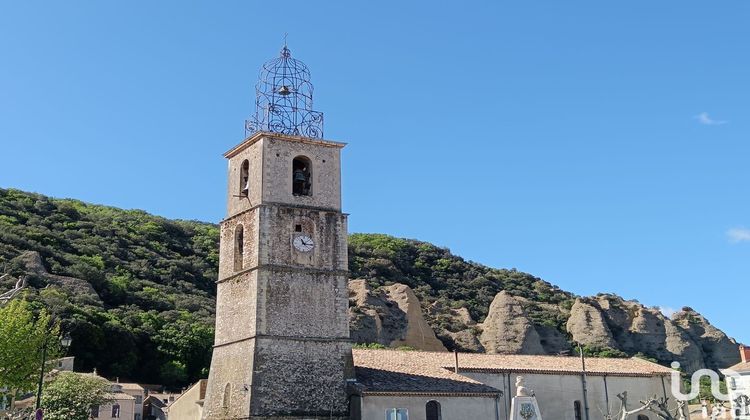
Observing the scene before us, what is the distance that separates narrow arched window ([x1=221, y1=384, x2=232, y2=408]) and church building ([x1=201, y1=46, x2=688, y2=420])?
46 millimetres

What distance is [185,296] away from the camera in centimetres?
8569

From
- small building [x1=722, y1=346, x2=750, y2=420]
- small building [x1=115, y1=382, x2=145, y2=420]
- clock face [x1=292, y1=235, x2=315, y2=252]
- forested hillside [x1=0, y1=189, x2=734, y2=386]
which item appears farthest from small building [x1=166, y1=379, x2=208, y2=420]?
small building [x1=722, y1=346, x2=750, y2=420]

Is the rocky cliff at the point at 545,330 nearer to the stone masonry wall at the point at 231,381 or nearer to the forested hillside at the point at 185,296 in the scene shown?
the forested hillside at the point at 185,296

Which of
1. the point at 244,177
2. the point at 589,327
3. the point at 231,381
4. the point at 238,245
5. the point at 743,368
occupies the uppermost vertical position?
the point at 244,177

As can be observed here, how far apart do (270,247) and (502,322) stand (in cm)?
4634

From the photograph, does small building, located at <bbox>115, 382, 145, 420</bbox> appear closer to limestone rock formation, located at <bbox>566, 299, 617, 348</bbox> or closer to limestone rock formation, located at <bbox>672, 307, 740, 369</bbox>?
limestone rock formation, located at <bbox>566, 299, 617, 348</bbox>

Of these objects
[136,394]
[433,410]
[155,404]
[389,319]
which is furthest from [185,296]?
[433,410]

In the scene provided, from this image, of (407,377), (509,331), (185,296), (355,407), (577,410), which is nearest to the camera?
(355,407)

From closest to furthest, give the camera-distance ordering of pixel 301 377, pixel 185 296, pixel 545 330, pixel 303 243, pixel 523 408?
1. pixel 523 408
2. pixel 301 377
3. pixel 303 243
4. pixel 545 330
5. pixel 185 296

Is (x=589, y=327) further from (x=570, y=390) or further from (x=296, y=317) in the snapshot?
(x=296, y=317)

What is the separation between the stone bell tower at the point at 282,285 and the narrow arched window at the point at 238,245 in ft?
0.14

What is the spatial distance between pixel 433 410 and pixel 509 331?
42283 millimetres

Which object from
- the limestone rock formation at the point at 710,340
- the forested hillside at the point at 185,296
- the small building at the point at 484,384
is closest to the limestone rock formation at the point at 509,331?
the forested hillside at the point at 185,296

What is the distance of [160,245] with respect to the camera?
100875mm
